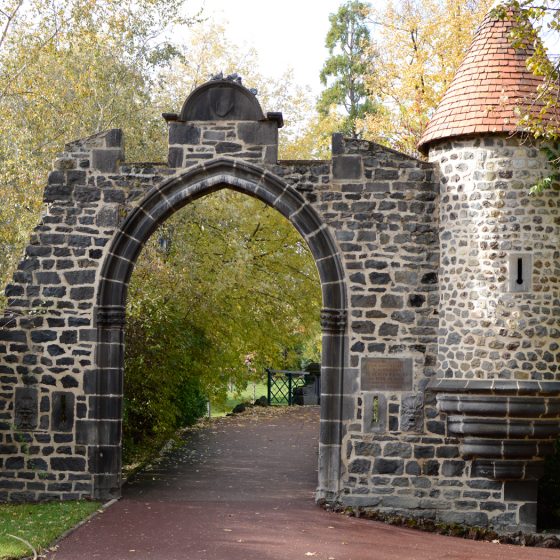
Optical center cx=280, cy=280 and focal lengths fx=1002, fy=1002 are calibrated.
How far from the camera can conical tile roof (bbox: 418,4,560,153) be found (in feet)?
38.1

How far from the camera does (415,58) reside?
74.0 feet

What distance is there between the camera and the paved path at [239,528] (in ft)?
31.7

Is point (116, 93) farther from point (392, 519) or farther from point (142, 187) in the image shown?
point (392, 519)

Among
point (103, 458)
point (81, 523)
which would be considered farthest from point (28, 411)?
point (81, 523)

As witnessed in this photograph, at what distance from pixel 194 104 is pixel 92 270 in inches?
94.5

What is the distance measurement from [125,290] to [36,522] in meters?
3.12

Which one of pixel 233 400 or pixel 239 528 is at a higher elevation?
pixel 239 528

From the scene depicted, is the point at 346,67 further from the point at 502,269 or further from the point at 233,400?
the point at 502,269

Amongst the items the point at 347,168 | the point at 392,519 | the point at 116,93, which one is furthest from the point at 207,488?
the point at 116,93

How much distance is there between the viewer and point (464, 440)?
1165cm

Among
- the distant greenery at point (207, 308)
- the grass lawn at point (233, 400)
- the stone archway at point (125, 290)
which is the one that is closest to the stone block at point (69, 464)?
the stone archway at point (125, 290)

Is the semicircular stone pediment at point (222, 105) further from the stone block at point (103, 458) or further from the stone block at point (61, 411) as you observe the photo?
the stone block at point (103, 458)

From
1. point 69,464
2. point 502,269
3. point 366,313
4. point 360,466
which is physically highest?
point 502,269

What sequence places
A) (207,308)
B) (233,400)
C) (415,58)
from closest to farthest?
(207,308) → (415,58) → (233,400)
